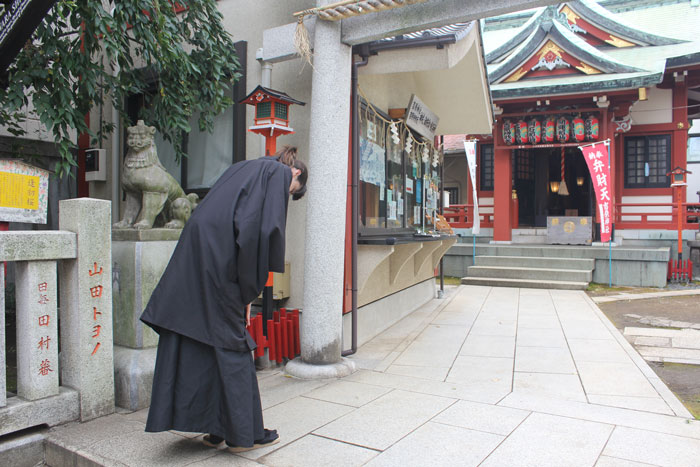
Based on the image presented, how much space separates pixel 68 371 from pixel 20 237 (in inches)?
41.7

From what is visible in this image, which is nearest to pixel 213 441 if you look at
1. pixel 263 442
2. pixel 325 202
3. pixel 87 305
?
pixel 263 442

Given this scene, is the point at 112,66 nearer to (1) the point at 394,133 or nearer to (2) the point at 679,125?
(1) the point at 394,133

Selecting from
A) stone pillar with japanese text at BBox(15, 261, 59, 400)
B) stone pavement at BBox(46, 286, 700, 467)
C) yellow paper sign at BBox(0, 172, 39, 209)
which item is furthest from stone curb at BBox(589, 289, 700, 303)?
yellow paper sign at BBox(0, 172, 39, 209)

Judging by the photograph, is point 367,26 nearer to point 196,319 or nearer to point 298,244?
point 298,244

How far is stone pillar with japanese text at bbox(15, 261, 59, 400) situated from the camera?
10.8 feet

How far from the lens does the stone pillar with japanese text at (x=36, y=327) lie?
3.29 m

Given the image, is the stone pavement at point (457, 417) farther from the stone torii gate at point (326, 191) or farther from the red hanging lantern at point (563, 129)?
the red hanging lantern at point (563, 129)

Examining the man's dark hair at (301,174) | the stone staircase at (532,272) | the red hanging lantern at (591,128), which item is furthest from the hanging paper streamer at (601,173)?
the man's dark hair at (301,174)

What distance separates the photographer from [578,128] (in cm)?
1473

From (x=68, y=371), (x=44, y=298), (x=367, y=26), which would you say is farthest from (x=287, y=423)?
(x=367, y=26)

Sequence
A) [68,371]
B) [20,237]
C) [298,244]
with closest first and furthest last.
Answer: [20,237] < [68,371] < [298,244]

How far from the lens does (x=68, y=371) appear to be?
11.8ft

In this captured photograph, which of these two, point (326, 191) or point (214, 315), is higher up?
point (326, 191)

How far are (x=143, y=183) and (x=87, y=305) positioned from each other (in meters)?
1.38
